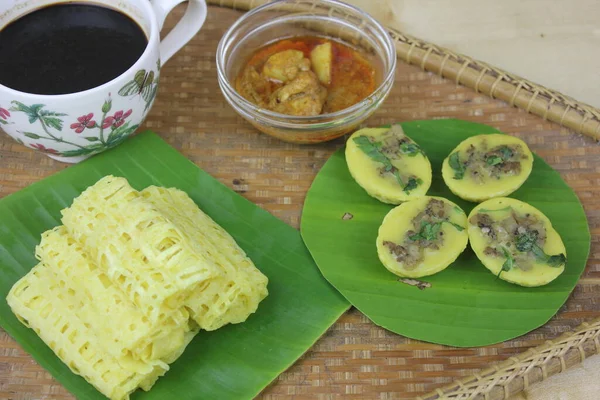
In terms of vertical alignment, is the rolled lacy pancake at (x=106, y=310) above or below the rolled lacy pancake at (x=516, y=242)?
below

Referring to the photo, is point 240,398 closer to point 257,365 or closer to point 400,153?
point 257,365

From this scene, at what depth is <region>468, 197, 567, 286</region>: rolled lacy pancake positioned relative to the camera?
2715 millimetres

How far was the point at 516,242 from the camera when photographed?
2779 millimetres

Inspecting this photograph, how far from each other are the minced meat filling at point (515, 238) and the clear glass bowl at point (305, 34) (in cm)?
71

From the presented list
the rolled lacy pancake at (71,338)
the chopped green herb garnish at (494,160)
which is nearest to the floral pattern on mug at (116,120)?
the rolled lacy pancake at (71,338)

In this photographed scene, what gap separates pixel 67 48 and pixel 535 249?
2.02 m

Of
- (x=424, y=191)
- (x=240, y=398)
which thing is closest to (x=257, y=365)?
(x=240, y=398)

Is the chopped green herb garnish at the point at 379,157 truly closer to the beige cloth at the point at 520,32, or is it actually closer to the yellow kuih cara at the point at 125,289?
the yellow kuih cara at the point at 125,289

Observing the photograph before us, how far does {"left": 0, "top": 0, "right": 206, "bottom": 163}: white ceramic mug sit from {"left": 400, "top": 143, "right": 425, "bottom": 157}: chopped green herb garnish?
3.47ft

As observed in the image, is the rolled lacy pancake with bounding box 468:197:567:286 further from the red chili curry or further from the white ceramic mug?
the white ceramic mug

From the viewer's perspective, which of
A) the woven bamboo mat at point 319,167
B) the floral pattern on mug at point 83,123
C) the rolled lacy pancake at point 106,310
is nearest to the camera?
the rolled lacy pancake at point 106,310

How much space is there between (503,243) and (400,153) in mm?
586

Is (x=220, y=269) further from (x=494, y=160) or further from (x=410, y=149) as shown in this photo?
(x=494, y=160)

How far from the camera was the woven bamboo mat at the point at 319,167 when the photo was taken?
8.57 ft
